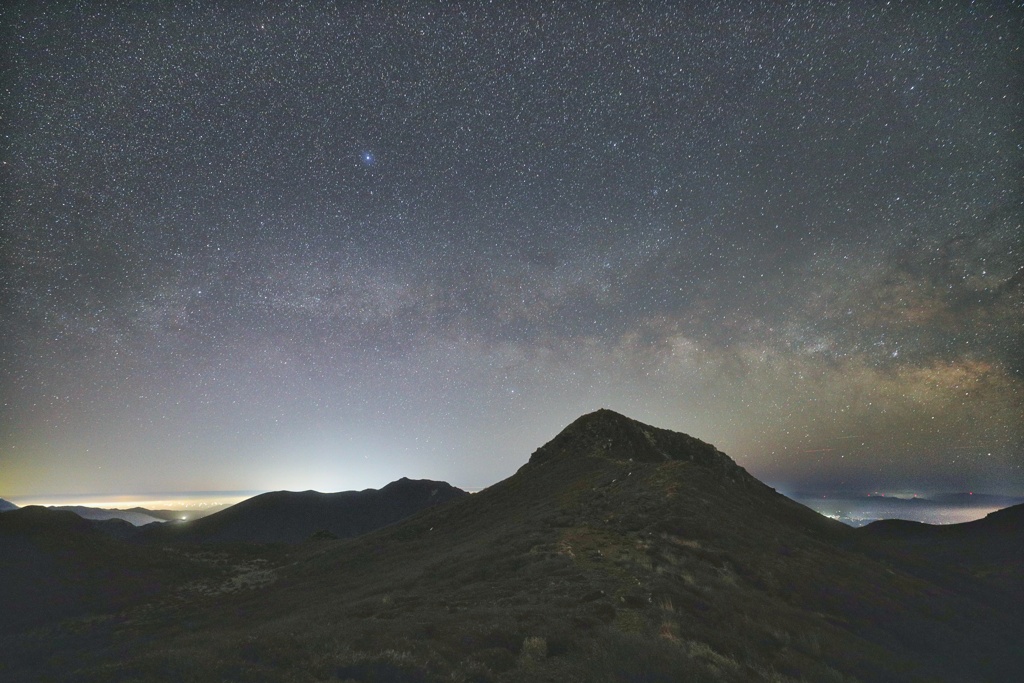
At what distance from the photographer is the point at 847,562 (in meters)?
31.0

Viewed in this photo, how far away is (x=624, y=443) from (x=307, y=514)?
140m

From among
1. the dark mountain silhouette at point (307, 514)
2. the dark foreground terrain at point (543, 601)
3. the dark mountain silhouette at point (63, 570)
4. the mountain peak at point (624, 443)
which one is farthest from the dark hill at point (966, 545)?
the dark mountain silhouette at point (307, 514)

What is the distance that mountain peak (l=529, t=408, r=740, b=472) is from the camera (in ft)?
200

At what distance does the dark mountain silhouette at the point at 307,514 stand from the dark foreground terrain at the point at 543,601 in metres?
90.5

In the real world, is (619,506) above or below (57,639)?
above

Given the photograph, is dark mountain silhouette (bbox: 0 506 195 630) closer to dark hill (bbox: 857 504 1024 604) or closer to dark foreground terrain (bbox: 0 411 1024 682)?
dark foreground terrain (bbox: 0 411 1024 682)

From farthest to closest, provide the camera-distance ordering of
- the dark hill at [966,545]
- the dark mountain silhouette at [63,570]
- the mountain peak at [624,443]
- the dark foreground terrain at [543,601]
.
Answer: the mountain peak at [624,443]
the dark hill at [966,545]
the dark mountain silhouette at [63,570]
the dark foreground terrain at [543,601]

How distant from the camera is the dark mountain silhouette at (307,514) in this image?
449ft

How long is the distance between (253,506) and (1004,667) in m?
182

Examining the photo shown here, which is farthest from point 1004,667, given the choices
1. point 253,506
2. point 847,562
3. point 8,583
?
point 253,506

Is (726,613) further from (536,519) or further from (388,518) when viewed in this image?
(388,518)

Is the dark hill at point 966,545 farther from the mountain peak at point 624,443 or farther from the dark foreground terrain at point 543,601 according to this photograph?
the mountain peak at point 624,443

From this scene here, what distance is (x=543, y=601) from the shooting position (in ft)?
55.8

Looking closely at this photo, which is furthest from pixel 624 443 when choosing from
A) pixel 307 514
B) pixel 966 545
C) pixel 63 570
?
pixel 307 514
